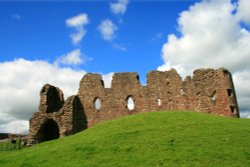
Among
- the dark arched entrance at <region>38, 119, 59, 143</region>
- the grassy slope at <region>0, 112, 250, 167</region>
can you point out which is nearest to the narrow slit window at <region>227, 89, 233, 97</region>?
the grassy slope at <region>0, 112, 250, 167</region>

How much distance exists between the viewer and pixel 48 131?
127 ft

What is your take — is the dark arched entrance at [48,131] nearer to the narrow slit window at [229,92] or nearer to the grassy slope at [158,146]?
the grassy slope at [158,146]

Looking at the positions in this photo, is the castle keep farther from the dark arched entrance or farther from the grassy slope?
the grassy slope

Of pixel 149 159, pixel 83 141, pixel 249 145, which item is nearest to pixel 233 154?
pixel 249 145

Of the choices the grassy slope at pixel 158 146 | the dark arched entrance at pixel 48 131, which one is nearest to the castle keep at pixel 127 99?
the dark arched entrance at pixel 48 131

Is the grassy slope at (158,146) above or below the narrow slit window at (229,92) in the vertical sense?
below

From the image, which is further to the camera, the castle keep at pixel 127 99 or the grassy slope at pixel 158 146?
the castle keep at pixel 127 99

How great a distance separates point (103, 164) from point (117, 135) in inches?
220

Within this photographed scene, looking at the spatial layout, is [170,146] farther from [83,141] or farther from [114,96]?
[114,96]

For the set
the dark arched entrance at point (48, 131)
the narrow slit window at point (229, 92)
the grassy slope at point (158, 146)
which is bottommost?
the grassy slope at point (158, 146)

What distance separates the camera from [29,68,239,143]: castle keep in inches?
1458

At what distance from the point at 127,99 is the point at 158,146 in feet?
64.9

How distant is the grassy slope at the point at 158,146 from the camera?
18.6 m

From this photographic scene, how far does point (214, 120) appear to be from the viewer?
2673 centimetres
